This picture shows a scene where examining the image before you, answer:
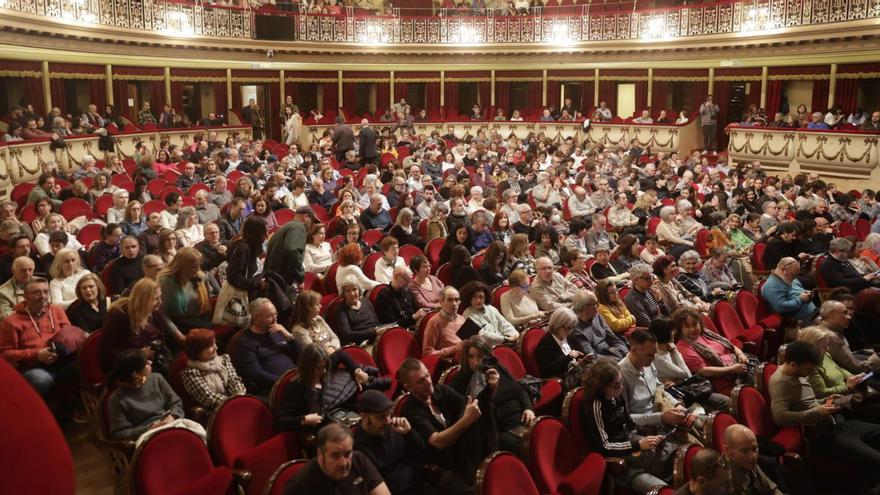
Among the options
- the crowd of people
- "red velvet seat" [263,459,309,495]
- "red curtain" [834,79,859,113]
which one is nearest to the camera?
"red velvet seat" [263,459,309,495]

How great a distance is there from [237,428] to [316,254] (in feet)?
11.0

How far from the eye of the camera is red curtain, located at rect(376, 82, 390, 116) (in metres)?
23.7

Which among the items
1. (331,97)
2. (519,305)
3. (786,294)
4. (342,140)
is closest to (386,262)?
(519,305)

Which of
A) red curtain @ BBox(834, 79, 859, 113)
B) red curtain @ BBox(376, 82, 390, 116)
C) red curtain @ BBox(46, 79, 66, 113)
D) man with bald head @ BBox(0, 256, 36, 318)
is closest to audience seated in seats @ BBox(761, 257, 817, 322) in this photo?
man with bald head @ BBox(0, 256, 36, 318)

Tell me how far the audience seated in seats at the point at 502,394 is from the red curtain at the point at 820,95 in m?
15.6

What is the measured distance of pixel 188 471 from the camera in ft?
11.7

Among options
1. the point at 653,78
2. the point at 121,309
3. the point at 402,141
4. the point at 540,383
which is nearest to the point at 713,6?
the point at 653,78

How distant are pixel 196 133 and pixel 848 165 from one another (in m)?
13.7

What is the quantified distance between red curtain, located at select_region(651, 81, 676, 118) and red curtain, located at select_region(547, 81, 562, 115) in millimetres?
3200

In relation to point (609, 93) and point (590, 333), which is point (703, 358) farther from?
point (609, 93)

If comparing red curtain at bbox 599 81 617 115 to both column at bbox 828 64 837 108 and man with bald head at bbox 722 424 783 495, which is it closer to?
column at bbox 828 64 837 108

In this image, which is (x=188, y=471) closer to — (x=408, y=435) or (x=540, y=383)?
(x=408, y=435)

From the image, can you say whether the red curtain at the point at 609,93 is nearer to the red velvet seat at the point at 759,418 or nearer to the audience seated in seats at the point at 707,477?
the red velvet seat at the point at 759,418

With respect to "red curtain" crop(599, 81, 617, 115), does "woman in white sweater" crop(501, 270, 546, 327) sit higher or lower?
lower
